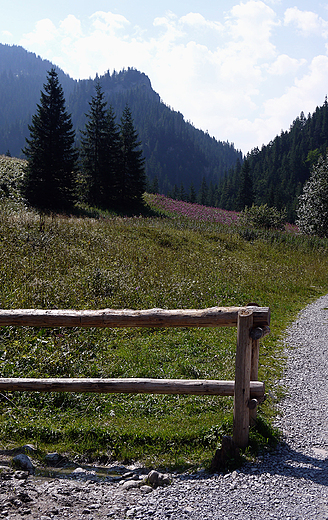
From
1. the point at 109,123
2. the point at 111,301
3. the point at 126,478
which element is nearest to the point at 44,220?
the point at 111,301

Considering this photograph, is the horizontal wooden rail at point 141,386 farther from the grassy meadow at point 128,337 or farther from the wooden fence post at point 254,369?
the grassy meadow at point 128,337

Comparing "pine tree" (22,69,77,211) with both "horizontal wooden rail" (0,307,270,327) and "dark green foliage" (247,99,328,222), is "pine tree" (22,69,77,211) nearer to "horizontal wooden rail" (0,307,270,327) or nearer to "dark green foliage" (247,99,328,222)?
"horizontal wooden rail" (0,307,270,327)

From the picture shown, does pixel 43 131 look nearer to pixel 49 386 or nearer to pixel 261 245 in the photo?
pixel 261 245

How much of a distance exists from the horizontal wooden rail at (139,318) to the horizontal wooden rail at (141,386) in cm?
76

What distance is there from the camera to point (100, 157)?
35562mm

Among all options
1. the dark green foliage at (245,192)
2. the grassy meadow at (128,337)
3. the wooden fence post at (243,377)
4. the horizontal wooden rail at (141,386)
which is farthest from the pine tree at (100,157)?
the dark green foliage at (245,192)

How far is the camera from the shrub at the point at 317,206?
105ft

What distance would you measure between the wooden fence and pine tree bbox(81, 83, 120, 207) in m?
32.6

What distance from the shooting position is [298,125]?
152 m

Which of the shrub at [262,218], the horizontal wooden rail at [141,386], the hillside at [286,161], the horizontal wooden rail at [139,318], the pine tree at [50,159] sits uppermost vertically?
the hillside at [286,161]

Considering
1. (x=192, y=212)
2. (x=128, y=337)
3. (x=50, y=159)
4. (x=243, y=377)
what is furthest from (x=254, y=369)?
(x=192, y=212)

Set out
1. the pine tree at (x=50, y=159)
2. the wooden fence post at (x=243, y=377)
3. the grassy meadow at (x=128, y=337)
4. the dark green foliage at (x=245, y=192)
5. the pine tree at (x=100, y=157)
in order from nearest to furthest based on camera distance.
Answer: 1. the wooden fence post at (x=243, y=377)
2. the grassy meadow at (x=128, y=337)
3. the pine tree at (x=50, y=159)
4. the pine tree at (x=100, y=157)
5. the dark green foliage at (x=245, y=192)

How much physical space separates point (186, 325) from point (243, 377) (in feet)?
3.23

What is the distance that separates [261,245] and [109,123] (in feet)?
75.0
